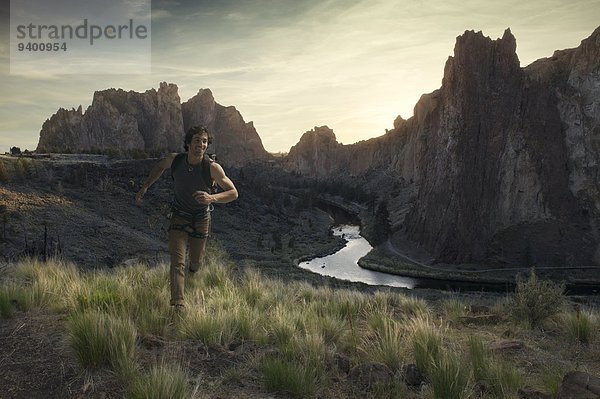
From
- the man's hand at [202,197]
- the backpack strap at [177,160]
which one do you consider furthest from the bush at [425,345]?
→ the backpack strap at [177,160]

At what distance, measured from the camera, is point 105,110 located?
15525 centimetres

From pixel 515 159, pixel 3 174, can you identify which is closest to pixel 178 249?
pixel 3 174

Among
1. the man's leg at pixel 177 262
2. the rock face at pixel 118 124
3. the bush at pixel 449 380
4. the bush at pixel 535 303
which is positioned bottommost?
the bush at pixel 535 303

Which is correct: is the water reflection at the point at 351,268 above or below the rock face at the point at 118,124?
below

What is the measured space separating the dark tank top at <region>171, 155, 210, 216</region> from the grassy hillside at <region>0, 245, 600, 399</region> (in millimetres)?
1427

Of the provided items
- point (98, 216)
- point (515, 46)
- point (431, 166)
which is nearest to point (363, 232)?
point (431, 166)

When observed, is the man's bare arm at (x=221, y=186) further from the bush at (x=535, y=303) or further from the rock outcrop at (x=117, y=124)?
the rock outcrop at (x=117, y=124)

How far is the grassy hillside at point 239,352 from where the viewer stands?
382cm

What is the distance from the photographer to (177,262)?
600cm

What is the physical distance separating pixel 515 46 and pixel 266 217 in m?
52.2

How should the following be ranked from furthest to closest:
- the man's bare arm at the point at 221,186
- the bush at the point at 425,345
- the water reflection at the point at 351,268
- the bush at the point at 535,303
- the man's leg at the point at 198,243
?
1. the water reflection at the point at 351,268
2. the bush at the point at 535,303
3. the man's leg at the point at 198,243
4. the man's bare arm at the point at 221,186
5. the bush at the point at 425,345

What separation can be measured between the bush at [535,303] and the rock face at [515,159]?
57737 mm

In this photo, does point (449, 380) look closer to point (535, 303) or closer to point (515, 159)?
point (535, 303)

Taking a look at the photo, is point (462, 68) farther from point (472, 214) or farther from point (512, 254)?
point (512, 254)
